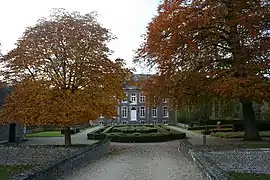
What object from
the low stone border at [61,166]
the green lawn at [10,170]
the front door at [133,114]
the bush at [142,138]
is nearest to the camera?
the low stone border at [61,166]

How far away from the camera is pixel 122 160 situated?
18312mm

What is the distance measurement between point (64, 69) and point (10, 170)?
354 inches

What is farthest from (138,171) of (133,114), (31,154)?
(133,114)

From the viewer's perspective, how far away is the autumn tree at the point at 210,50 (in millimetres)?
22259

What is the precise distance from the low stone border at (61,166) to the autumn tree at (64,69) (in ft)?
10.1

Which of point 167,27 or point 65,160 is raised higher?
point 167,27

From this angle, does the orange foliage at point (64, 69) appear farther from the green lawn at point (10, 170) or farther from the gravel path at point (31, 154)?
the green lawn at point (10, 170)

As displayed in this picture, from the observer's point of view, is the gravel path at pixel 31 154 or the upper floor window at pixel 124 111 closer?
the gravel path at pixel 31 154

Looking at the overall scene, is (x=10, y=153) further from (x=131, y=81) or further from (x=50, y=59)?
(x=131, y=81)

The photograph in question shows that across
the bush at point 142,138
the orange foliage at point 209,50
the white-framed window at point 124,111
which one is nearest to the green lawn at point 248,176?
the orange foliage at point 209,50

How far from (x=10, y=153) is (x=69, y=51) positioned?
21.0 ft

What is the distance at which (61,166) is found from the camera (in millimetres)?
13086

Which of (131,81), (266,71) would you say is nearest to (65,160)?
(131,81)

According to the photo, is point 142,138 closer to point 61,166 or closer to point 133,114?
point 61,166
